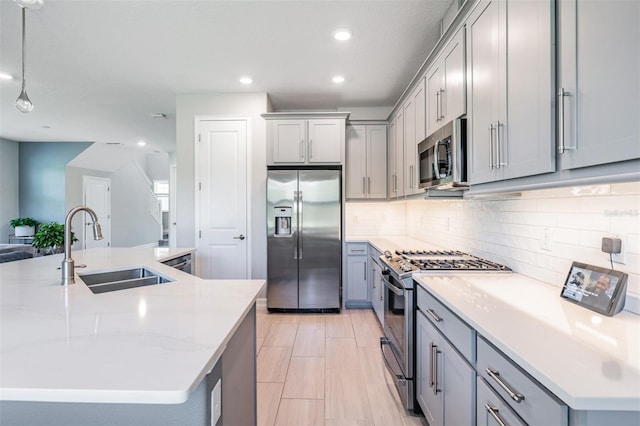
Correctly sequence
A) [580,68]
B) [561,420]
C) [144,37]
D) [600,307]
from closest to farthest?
[561,420]
[580,68]
[600,307]
[144,37]

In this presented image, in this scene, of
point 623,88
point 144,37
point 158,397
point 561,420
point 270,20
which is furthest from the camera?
point 144,37

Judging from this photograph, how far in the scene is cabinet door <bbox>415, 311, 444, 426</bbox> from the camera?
1607mm

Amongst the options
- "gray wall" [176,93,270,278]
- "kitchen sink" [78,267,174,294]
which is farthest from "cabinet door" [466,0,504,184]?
"gray wall" [176,93,270,278]

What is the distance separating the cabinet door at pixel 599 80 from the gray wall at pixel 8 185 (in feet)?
30.3

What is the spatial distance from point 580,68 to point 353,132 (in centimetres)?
333

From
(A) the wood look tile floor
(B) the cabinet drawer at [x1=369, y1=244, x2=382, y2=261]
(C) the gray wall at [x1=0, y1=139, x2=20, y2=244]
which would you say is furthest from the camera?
(C) the gray wall at [x1=0, y1=139, x2=20, y2=244]

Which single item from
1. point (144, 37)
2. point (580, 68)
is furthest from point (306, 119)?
point (580, 68)

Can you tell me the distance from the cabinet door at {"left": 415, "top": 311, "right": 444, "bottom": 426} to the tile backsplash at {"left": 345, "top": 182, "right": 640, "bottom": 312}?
2.21ft

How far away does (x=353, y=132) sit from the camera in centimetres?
428

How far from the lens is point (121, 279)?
2.22 m

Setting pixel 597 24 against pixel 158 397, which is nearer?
pixel 158 397

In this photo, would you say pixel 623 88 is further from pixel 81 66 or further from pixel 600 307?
pixel 81 66

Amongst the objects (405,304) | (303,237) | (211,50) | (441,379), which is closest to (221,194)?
(303,237)

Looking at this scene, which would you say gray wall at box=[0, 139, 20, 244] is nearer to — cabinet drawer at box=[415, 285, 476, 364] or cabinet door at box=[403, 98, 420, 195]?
cabinet door at box=[403, 98, 420, 195]
